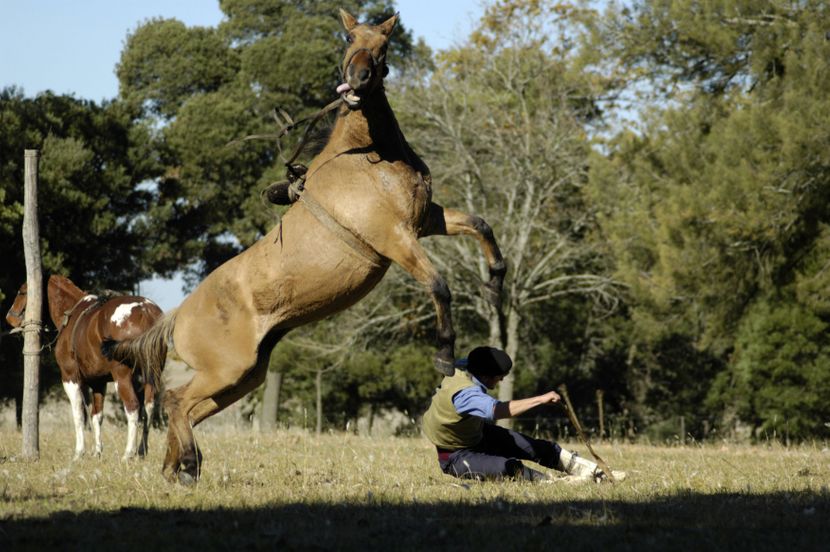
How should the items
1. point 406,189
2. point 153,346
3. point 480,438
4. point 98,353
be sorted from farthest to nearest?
point 98,353, point 153,346, point 480,438, point 406,189

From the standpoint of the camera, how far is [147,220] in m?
32.8

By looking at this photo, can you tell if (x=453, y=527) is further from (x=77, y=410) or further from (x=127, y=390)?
(x=77, y=410)

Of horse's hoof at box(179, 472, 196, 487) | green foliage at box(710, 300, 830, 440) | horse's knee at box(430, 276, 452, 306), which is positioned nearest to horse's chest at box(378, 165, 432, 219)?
horse's knee at box(430, 276, 452, 306)

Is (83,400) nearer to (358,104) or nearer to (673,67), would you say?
(358,104)

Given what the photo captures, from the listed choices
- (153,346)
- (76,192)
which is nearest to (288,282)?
(153,346)

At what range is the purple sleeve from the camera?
7617 mm

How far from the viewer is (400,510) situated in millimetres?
6688

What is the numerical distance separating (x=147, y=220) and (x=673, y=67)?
16541 mm

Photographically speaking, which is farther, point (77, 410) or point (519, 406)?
point (77, 410)

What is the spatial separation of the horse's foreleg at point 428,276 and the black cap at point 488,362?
0.34 metres

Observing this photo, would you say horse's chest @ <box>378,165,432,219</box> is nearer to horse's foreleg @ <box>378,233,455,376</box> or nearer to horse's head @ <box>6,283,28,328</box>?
horse's foreleg @ <box>378,233,455,376</box>

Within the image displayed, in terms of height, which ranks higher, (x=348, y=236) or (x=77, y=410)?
(x=348, y=236)

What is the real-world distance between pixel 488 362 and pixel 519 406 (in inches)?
27.1

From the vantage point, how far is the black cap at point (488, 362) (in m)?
8.11
